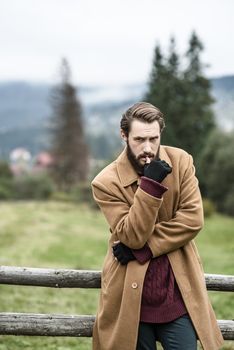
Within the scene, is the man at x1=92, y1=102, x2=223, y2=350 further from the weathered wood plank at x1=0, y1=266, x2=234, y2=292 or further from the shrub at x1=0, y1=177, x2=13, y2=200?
the shrub at x1=0, y1=177, x2=13, y2=200

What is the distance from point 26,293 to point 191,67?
47756 millimetres

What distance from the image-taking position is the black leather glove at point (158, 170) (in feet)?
11.5

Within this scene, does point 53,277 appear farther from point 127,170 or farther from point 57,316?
point 127,170

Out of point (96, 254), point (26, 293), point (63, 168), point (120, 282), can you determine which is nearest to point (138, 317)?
point (120, 282)

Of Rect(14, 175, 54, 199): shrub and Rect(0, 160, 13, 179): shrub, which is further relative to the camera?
Rect(0, 160, 13, 179): shrub

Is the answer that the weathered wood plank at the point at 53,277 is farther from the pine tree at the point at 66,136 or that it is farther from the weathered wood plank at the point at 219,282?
the pine tree at the point at 66,136

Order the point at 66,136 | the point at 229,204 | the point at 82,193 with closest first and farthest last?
the point at 229,204 < the point at 82,193 < the point at 66,136

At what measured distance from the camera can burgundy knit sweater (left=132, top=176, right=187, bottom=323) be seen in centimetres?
353

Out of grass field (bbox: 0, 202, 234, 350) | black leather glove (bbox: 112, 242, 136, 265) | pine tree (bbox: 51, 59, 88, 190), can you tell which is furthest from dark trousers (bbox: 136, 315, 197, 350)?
pine tree (bbox: 51, 59, 88, 190)

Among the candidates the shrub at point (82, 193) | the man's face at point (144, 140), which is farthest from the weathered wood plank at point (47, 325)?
the shrub at point (82, 193)

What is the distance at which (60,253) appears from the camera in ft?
74.0

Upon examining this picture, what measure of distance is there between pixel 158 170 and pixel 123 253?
63 cm

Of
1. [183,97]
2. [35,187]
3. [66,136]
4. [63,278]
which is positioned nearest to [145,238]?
[63,278]

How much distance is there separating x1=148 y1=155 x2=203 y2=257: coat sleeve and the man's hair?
463 millimetres
